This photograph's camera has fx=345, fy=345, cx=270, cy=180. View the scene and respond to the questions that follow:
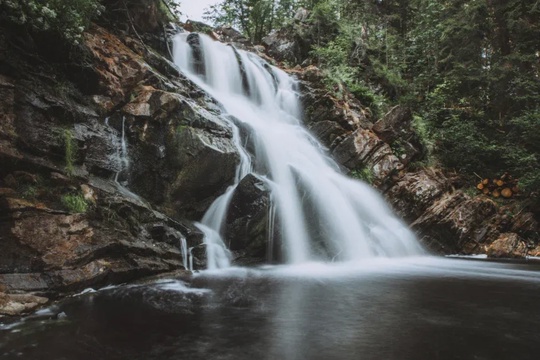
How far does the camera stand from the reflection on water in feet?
11.8

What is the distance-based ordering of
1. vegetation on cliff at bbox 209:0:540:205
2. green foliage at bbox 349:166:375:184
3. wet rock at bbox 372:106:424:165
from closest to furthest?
green foliage at bbox 349:166:375:184 → wet rock at bbox 372:106:424:165 → vegetation on cliff at bbox 209:0:540:205

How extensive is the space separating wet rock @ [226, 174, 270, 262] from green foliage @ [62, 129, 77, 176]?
3509 millimetres

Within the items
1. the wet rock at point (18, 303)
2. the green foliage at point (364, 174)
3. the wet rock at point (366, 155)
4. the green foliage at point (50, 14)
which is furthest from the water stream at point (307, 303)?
the green foliage at point (50, 14)

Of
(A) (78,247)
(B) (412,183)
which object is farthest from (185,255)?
(B) (412,183)

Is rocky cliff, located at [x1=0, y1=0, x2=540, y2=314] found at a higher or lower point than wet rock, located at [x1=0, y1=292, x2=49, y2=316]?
higher

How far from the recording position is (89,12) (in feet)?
27.8

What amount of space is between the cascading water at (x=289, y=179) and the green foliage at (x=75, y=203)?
2668mm

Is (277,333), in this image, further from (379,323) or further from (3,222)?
(3,222)

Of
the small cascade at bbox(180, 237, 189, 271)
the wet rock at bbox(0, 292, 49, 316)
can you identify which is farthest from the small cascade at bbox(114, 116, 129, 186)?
the wet rock at bbox(0, 292, 49, 316)

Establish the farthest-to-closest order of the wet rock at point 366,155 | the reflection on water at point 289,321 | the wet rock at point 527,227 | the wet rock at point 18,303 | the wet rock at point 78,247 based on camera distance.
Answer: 1. the wet rock at point 366,155
2. the wet rock at point 527,227
3. the wet rock at point 78,247
4. the wet rock at point 18,303
5. the reflection on water at point 289,321

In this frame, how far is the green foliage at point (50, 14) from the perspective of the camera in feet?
20.7

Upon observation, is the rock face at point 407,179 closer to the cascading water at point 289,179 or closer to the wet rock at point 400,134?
the wet rock at point 400,134

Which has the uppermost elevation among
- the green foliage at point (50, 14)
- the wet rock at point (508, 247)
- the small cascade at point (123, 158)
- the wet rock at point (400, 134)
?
the green foliage at point (50, 14)

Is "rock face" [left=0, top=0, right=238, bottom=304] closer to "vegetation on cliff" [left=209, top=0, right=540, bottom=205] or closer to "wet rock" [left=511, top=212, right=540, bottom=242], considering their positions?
"vegetation on cliff" [left=209, top=0, right=540, bottom=205]
